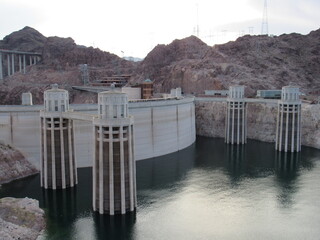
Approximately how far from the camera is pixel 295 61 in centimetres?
12062

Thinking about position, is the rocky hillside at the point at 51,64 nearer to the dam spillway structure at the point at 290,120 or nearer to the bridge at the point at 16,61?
the bridge at the point at 16,61

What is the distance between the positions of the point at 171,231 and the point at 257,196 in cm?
1628

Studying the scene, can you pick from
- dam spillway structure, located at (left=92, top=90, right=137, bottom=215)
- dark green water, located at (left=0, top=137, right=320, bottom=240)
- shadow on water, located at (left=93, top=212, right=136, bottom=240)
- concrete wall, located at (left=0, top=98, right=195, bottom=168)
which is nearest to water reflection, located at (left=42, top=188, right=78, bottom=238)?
dark green water, located at (left=0, top=137, right=320, bottom=240)

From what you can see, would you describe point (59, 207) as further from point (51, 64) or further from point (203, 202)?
point (51, 64)

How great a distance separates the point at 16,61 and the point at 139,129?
12056 centimetres

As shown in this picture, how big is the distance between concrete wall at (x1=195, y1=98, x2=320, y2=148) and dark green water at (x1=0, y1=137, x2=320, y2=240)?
12011 millimetres

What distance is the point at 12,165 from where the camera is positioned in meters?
56.8

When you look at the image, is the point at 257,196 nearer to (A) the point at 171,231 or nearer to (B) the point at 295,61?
(A) the point at 171,231

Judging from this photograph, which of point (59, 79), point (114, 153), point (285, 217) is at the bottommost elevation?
point (285, 217)

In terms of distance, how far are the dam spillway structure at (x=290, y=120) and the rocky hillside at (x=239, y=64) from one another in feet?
81.7

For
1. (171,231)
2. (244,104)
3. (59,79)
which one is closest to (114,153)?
(171,231)

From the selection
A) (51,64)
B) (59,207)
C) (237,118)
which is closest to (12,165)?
(59,207)

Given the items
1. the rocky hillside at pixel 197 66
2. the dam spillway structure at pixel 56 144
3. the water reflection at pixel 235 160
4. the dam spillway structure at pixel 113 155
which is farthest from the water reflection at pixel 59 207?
the rocky hillside at pixel 197 66

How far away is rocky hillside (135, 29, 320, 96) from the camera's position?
109125 mm
